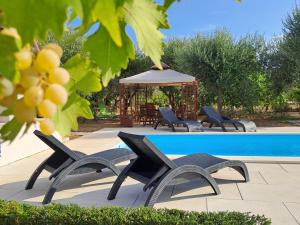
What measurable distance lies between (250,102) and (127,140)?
15784mm

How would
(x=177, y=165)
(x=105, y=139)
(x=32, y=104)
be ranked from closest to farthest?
(x=32, y=104) < (x=177, y=165) < (x=105, y=139)

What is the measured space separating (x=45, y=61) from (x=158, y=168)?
5.17 meters

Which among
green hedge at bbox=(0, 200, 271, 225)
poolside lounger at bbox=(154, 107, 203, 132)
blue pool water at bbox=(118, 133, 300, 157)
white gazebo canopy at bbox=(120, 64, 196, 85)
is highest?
white gazebo canopy at bbox=(120, 64, 196, 85)

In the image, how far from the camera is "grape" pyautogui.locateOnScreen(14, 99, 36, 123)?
42 cm

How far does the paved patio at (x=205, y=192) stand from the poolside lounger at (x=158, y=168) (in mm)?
326

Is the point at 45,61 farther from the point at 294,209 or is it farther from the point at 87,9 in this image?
the point at 294,209

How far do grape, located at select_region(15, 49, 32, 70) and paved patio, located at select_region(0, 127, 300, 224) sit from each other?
4631 mm

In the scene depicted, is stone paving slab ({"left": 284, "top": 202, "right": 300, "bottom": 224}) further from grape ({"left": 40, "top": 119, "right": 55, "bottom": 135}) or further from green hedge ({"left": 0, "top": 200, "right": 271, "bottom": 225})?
grape ({"left": 40, "top": 119, "right": 55, "bottom": 135})

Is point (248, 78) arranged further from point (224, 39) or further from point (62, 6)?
point (62, 6)

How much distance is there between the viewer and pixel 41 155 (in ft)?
31.3

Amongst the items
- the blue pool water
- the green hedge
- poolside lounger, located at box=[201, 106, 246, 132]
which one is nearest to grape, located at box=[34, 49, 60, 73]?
the green hedge

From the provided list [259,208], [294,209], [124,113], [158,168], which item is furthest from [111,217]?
[124,113]

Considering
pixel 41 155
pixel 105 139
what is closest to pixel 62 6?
pixel 41 155

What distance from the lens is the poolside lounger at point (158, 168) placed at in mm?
4996
